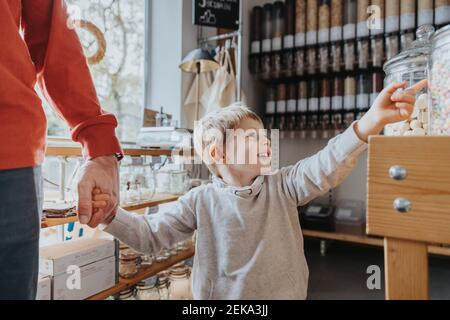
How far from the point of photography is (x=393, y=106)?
1.83 ft

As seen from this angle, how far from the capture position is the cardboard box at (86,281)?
3.65 ft

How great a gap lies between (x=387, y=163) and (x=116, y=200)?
0.53 meters

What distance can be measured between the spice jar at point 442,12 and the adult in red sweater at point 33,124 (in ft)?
8.02

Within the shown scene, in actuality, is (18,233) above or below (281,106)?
below

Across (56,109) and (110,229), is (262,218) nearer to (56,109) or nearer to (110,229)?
(110,229)

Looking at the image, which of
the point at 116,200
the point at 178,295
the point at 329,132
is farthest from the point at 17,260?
the point at 329,132

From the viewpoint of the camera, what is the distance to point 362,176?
104 inches

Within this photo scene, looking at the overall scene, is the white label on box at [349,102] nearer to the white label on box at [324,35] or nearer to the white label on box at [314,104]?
the white label on box at [314,104]

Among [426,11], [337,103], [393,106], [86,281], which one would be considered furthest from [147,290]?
[426,11]

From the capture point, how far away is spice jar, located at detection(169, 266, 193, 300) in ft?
5.33

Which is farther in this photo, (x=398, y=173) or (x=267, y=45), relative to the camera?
(x=267, y=45)

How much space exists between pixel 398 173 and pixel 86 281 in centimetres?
122

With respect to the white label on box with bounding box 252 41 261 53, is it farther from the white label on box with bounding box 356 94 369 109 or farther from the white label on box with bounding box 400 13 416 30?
the white label on box with bounding box 400 13 416 30

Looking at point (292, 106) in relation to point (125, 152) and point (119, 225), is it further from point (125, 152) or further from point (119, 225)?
point (119, 225)
